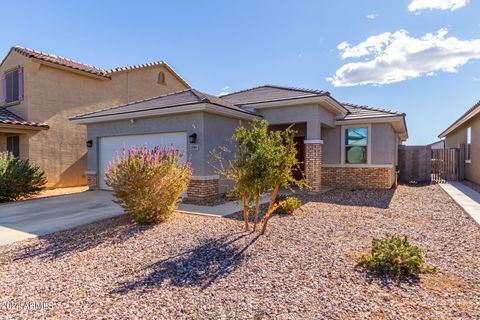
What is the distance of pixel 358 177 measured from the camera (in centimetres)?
1284

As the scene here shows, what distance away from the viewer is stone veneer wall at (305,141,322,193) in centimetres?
1082

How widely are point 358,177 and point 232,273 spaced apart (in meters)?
10.5

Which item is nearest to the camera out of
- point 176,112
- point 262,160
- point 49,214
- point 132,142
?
point 262,160

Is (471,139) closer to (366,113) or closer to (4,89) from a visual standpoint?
(366,113)

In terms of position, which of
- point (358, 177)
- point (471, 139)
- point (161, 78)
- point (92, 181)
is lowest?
point (92, 181)

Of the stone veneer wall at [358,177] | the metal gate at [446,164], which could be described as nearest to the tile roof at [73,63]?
the stone veneer wall at [358,177]

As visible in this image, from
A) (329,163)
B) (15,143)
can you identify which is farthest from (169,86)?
(329,163)

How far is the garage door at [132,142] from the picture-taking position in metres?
10.4

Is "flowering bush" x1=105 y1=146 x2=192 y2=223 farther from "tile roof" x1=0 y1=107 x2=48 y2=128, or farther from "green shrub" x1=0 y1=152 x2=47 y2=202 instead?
"tile roof" x1=0 y1=107 x2=48 y2=128

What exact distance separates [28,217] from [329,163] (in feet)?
38.3

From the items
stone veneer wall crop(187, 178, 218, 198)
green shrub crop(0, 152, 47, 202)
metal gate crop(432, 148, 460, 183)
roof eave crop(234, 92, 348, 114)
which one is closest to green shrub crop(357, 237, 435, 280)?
stone veneer wall crop(187, 178, 218, 198)

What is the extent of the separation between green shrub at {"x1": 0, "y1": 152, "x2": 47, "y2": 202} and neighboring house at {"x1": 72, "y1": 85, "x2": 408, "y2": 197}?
2.19 m

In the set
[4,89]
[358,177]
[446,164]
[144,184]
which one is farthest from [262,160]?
[4,89]

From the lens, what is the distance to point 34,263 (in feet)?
14.7
